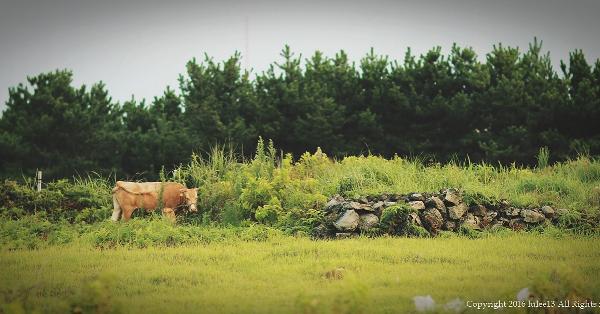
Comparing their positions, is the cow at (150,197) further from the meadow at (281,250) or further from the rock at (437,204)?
the rock at (437,204)

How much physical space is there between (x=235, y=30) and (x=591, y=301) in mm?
30426

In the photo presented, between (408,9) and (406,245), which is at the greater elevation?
(408,9)

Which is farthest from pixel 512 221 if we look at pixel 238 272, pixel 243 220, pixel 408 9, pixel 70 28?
pixel 408 9

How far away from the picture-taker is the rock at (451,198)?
1179 cm

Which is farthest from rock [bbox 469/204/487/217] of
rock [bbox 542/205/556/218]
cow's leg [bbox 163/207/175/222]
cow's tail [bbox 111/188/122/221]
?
cow's tail [bbox 111/188/122/221]

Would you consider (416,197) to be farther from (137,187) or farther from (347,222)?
(137,187)

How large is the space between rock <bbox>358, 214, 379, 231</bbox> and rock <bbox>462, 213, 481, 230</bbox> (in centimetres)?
171

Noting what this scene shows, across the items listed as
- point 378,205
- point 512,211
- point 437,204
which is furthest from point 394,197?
point 512,211

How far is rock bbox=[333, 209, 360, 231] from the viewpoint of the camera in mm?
11094

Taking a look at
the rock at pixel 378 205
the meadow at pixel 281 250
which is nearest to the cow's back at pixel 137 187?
the meadow at pixel 281 250

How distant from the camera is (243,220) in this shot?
1262 centimetres

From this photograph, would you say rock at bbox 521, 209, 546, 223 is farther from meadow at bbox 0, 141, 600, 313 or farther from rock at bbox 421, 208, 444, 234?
rock at bbox 421, 208, 444, 234

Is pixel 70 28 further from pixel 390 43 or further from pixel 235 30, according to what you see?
pixel 390 43

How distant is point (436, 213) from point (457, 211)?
18.6 inches
